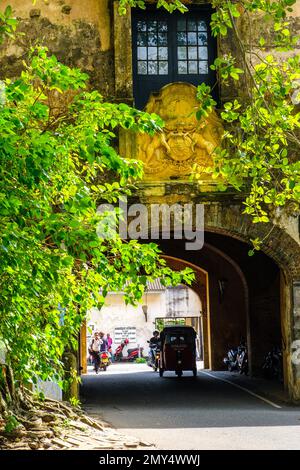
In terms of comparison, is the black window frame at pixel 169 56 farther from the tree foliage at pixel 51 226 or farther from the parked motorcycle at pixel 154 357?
the parked motorcycle at pixel 154 357

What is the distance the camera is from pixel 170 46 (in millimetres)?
16828

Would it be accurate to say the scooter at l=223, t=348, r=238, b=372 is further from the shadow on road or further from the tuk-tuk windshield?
the shadow on road

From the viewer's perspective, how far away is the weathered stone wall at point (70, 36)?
16312mm

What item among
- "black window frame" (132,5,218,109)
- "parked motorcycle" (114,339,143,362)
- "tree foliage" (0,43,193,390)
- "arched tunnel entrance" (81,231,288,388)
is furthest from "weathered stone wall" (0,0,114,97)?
"parked motorcycle" (114,339,143,362)

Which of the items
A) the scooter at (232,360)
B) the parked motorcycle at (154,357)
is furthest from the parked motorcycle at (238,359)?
the parked motorcycle at (154,357)

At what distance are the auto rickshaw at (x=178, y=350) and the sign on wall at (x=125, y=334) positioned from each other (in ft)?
75.1

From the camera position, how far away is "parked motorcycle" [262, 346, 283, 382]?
21906mm

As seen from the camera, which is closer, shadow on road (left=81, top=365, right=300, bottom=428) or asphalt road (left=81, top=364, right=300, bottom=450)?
asphalt road (left=81, top=364, right=300, bottom=450)

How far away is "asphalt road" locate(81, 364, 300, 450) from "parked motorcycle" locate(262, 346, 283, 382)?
121 centimetres

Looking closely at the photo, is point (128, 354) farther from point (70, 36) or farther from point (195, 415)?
point (195, 415)

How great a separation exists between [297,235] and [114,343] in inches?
1354

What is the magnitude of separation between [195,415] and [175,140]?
5065mm

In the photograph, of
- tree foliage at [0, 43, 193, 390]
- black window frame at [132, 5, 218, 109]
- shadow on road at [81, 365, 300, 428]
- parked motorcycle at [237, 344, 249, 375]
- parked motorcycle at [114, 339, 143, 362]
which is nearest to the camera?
tree foliage at [0, 43, 193, 390]

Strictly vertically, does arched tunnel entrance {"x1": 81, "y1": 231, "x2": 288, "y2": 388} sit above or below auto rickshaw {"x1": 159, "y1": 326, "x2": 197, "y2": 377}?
above
